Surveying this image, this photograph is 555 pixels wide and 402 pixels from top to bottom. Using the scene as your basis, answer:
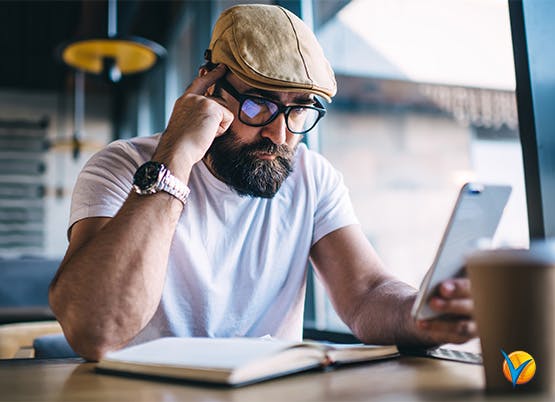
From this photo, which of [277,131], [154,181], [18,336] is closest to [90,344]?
[154,181]

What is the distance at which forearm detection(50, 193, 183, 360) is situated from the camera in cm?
107

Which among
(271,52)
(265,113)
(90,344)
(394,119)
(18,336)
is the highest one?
(394,119)

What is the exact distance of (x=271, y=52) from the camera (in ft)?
4.61

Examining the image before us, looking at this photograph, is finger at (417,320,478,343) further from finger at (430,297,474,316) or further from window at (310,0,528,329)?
window at (310,0,528,329)

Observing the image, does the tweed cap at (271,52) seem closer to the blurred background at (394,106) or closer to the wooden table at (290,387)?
the blurred background at (394,106)

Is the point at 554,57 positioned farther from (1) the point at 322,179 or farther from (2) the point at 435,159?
(2) the point at 435,159

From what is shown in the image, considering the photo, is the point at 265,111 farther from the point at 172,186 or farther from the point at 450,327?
the point at 450,327

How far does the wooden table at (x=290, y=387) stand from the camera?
688 mm

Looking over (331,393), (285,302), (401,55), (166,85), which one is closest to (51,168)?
(166,85)

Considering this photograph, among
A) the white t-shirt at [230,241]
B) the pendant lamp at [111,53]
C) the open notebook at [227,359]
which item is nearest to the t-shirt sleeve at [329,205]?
the white t-shirt at [230,241]

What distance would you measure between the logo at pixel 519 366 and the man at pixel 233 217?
0.44 meters

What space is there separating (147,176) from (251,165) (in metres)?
0.33

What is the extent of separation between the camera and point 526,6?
1.37 m

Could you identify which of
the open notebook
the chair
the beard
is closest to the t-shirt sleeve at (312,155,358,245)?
the beard
